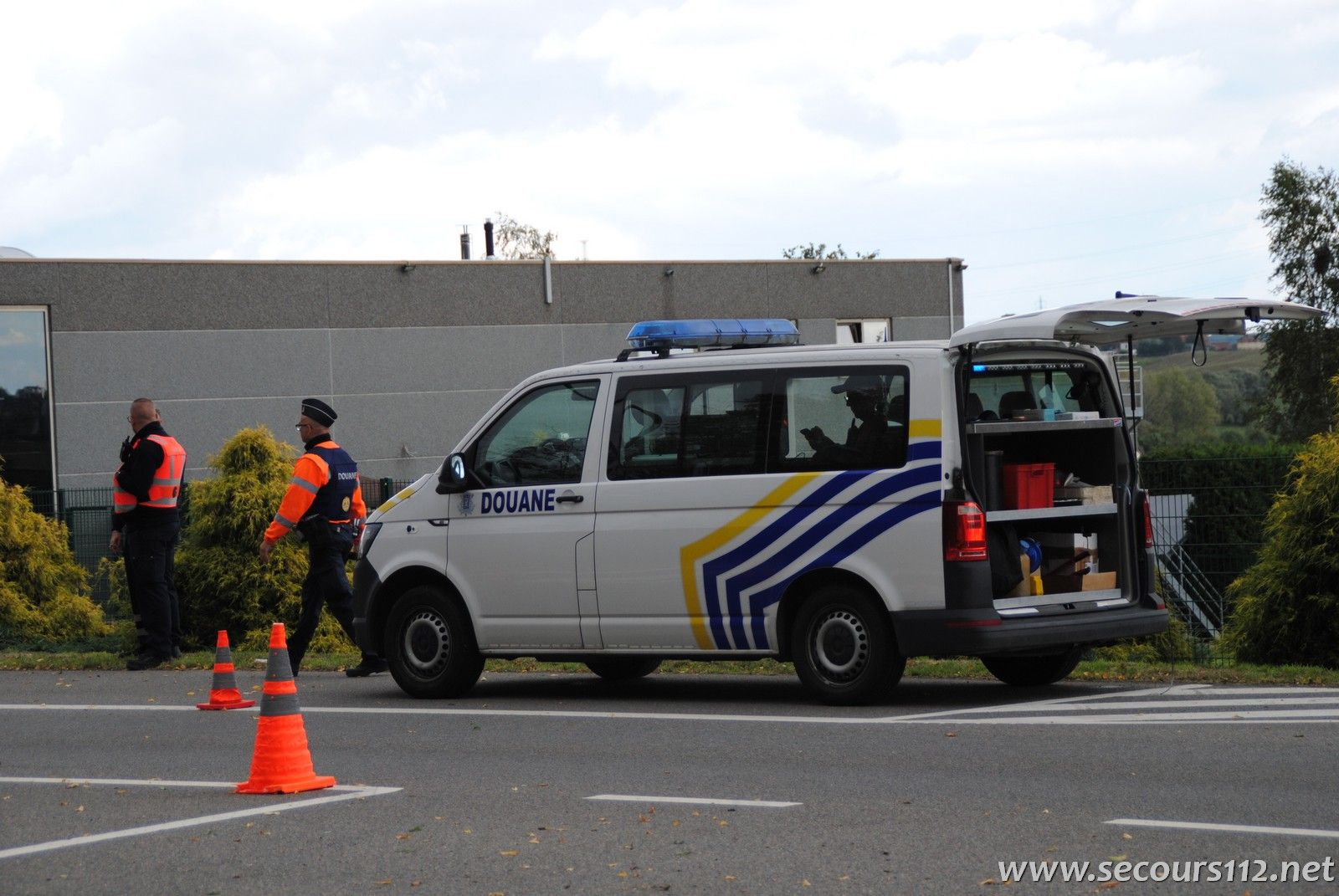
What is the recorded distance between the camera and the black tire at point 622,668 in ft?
39.7

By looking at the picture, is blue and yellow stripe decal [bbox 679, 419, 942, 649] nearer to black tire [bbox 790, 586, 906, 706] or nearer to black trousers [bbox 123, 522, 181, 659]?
black tire [bbox 790, 586, 906, 706]

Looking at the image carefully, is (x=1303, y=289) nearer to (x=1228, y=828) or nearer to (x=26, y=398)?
(x=26, y=398)

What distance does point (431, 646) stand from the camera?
11.4m

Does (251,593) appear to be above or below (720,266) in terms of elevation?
below

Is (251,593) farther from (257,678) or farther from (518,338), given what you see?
(518,338)

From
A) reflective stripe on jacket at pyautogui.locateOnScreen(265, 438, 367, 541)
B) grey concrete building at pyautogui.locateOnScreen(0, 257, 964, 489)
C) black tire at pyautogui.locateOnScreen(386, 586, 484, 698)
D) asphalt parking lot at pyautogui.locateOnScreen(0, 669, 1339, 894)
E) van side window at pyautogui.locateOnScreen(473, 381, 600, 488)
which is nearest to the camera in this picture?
asphalt parking lot at pyautogui.locateOnScreen(0, 669, 1339, 894)

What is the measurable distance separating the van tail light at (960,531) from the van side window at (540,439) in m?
2.46

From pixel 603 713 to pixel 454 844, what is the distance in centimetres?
379

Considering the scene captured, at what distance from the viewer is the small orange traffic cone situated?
36.5ft

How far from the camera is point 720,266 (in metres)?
35.4

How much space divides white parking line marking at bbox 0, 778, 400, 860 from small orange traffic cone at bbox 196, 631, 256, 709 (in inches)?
102

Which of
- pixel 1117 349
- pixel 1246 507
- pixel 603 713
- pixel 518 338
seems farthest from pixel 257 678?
pixel 518 338

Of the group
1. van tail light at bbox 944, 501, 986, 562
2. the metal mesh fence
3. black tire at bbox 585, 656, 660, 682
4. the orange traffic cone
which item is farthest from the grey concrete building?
the orange traffic cone

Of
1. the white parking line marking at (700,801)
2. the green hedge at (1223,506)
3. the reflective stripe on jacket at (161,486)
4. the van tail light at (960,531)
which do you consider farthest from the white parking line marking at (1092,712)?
the green hedge at (1223,506)
